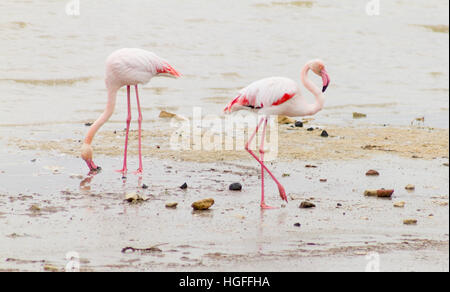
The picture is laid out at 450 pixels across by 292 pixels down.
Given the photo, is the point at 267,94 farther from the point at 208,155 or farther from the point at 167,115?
the point at 167,115

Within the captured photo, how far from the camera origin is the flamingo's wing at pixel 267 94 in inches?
313

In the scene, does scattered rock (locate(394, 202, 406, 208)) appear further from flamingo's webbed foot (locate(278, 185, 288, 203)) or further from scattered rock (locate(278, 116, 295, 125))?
scattered rock (locate(278, 116, 295, 125))

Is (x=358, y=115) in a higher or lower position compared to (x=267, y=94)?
lower

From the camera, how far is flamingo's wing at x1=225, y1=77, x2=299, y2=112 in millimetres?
7938

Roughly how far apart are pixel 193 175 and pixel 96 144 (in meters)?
2.04

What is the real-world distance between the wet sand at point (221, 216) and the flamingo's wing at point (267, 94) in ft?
2.81

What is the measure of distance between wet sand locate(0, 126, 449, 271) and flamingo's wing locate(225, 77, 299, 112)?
856 millimetres

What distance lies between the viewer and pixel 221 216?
681 centimetres

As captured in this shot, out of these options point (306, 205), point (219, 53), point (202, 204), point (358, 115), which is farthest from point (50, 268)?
point (219, 53)

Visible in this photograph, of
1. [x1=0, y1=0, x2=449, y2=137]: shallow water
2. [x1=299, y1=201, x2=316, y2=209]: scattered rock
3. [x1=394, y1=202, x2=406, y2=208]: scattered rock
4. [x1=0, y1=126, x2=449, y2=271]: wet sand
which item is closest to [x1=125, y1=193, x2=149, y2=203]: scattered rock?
[x1=0, y1=126, x2=449, y2=271]: wet sand

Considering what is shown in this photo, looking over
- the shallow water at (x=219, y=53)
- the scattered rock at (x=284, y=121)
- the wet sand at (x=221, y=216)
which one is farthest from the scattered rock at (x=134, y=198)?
the scattered rock at (x=284, y=121)

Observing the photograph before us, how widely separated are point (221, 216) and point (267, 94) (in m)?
1.66

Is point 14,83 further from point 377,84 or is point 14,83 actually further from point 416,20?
point 416,20


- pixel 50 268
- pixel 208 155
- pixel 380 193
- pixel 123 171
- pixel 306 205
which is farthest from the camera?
pixel 208 155
